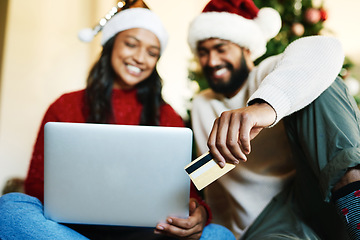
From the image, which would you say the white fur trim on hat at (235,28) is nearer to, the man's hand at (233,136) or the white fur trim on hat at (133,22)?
the white fur trim on hat at (133,22)

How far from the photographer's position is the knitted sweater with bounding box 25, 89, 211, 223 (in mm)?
1162

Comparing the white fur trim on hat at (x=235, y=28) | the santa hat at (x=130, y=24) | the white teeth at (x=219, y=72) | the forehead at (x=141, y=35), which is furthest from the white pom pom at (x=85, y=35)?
the white teeth at (x=219, y=72)

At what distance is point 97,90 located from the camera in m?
1.43

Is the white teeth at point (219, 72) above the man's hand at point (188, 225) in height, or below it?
above

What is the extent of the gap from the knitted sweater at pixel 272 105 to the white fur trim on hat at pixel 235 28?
0.60 feet

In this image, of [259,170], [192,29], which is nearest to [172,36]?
[192,29]

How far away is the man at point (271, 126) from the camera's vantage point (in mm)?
848

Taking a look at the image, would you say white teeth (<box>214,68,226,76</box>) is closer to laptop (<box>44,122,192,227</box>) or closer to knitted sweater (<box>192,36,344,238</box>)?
knitted sweater (<box>192,36,344,238</box>)

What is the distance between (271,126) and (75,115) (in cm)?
76

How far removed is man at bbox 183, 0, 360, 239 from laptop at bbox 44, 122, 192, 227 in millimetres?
130

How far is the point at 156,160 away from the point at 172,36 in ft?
8.14

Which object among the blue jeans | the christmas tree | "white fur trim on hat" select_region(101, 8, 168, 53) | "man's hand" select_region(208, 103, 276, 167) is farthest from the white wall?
"man's hand" select_region(208, 103, 276, 167)

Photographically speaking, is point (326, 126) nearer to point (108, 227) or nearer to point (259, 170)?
point (259, 170)

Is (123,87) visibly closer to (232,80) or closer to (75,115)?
(75,115)
